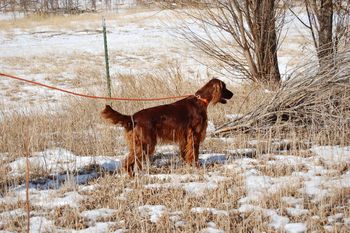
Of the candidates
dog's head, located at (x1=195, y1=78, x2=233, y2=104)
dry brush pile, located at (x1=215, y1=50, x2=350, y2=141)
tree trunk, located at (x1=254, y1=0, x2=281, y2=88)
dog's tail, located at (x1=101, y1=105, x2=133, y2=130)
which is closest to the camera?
Result: dog's tail, located at (x1=101, y1=105, x2=133, y2=130)

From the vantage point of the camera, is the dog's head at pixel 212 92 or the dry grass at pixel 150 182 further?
the dog's head at pixel 212 92

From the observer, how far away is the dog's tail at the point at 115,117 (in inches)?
166

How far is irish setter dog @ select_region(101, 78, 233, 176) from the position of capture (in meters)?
4.39

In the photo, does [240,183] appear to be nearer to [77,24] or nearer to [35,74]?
[35,74]

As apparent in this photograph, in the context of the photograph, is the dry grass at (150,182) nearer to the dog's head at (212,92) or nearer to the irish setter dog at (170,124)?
the irish setter dog at (170,124)

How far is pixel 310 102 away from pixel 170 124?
212cm

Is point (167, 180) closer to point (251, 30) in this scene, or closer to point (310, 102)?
point (310, 102)

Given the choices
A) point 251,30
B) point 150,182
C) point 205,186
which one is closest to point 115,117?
point 150,182

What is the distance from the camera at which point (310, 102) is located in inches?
221

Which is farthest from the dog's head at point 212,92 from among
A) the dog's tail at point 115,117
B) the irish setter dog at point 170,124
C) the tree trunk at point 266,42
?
the tree trunk at point 266,42

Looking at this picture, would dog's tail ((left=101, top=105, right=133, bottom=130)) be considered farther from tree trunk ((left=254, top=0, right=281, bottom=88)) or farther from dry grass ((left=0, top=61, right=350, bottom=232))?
tree trunk ((left=254, top=0, right=281, bottom=88))

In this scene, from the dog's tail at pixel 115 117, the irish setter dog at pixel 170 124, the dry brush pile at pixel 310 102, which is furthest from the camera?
the dry brush pile at pixel 310 102

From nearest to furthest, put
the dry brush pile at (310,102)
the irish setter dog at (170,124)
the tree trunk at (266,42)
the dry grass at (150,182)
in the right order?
1. the dry grass at (150,182)
2. the irish setter dog at (170,124)
3. the dry brush pile at (310,102)
4. the tree trunk at (266,42)

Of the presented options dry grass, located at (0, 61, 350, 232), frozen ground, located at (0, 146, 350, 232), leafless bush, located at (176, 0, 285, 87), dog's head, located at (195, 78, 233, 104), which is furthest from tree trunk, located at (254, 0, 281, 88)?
frozen ground, located at (0, 146, 350, 232)
